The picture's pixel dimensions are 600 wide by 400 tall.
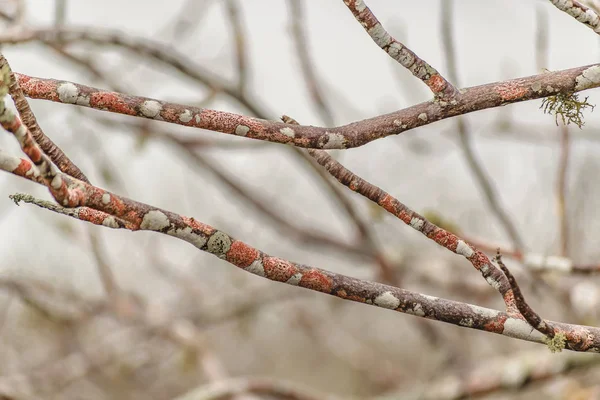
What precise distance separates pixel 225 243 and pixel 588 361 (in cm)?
234

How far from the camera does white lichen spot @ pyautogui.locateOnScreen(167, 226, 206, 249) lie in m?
1.04

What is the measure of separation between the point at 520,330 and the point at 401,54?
530 millimetres

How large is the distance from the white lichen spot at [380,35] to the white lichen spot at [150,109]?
0.38 meters

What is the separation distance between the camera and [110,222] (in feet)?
3.60

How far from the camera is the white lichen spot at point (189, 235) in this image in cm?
104

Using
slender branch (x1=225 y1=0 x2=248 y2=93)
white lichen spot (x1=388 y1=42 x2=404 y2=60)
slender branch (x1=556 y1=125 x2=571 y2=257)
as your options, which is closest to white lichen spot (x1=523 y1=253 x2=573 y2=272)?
slender branch (x1=556 y1=125 x2=571 y2=257)

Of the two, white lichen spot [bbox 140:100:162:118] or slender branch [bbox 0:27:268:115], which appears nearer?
white lichen spot [bbox 140:100:162:118]

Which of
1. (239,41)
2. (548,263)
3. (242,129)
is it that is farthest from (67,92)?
(239,41)

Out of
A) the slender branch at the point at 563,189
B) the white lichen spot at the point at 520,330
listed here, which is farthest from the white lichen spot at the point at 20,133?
the slender branch at the point at 563,189

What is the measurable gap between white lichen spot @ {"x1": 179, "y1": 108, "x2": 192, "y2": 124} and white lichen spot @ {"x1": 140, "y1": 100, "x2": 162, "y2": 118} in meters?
0.04

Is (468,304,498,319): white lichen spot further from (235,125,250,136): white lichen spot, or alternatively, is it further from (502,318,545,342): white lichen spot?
(235,125,250,136): white lichen spot

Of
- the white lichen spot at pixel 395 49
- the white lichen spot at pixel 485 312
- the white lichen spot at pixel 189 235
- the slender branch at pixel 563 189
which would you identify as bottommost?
the white lichen spot at pixel 189 235

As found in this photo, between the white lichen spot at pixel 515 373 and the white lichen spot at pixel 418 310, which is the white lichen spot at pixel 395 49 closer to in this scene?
the white lichen spot at pixel 418 310

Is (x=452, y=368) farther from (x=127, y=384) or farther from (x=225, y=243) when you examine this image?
(x=225, y=243)
